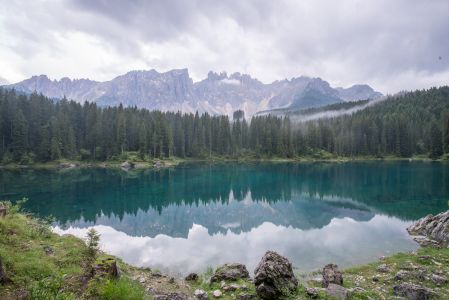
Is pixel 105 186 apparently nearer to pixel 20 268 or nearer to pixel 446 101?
pixel 20 268

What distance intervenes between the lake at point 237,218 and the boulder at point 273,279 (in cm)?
592

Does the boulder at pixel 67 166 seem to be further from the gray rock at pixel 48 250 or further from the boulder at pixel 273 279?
the boulder at pixel 273 279

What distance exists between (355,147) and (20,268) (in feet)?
551

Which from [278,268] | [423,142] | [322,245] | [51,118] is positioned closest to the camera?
[278,268]

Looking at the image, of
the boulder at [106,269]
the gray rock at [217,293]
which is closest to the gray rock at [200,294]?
the gray rock at [217,293]

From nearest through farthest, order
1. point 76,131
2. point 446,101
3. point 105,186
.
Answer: point 105,186 < point 76,131 < point 446,101

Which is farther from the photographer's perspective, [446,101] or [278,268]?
[446,101]

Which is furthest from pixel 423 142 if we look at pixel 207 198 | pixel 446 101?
pixel 207 198

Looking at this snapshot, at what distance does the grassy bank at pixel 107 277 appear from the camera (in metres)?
9.01

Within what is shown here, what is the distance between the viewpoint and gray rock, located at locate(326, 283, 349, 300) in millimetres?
11680

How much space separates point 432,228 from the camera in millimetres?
24625

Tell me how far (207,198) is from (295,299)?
37300mm

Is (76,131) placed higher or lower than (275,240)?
higher

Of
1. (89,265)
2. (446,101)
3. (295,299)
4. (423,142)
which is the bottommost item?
(295,299)
